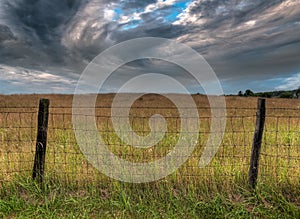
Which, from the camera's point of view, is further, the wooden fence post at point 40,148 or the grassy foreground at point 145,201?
the wooden fence post at point 40,148

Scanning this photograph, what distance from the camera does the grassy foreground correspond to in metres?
4.14

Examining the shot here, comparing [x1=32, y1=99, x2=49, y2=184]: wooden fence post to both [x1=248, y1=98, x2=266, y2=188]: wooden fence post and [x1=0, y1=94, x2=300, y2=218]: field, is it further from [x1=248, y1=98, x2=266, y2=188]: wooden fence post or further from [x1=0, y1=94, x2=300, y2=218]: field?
[x1=248, y1=98, x2=266, y2=188]: wooden fence post

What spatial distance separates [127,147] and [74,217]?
7.21 feet

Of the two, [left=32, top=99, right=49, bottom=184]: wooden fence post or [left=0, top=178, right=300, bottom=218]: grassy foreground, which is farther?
[left=32, top=99, right=49, bottom=184]: wooden fence post

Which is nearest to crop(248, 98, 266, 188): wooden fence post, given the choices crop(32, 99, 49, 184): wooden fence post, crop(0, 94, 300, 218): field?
crop(0, 94, 300, 218): field

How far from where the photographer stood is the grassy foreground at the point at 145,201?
414 centimetres

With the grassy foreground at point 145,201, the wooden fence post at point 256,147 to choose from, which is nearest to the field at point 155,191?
the grassy foreground at point 145,201

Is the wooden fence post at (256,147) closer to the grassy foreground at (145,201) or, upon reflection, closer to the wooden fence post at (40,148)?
the grassy foreground at (145,201)

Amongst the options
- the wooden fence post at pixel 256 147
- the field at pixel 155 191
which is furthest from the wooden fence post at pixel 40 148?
the wooden fence post at pixel 256 147

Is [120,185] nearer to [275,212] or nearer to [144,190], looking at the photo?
[144,190]

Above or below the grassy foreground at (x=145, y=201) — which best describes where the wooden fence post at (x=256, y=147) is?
above

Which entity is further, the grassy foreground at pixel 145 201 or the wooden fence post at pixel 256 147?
the wooden fence post at pixel 256 147

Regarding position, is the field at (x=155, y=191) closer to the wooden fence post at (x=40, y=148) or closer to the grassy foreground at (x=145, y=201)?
the grassy foreground at (x=145, y=201)

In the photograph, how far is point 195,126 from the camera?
8625 millimetres
